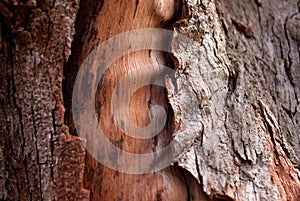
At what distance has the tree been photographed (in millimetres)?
898

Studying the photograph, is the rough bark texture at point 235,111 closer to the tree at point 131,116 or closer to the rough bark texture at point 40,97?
the tree at point 131,116

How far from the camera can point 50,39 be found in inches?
35.4

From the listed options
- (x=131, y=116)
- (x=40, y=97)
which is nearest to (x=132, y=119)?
(x=131, y=116)

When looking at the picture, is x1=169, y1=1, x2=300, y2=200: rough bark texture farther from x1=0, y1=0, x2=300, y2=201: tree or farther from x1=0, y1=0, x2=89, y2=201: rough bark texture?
x1=0, y1=0, x2=89, y2=201: rough bark texture

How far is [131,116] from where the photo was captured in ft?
3.15

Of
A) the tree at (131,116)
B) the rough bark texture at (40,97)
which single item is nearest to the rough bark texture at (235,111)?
the tree at (131,116)

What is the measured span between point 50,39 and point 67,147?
26cm

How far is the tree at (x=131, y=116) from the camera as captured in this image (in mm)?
898

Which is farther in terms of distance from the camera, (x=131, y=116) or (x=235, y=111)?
(x=235, y=111)

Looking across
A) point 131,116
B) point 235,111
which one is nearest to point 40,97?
point 131,116

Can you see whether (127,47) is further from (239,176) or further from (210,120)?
(239,176)

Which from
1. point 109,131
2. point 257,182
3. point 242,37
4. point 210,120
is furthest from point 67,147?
point 242,37

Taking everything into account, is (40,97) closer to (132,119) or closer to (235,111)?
(132,119)

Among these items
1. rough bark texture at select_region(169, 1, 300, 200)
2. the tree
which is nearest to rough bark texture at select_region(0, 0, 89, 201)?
the tree
